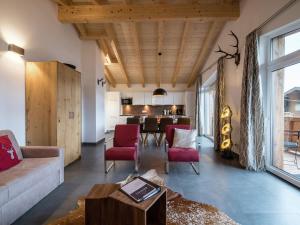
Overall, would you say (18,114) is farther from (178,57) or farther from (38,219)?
(178,57)

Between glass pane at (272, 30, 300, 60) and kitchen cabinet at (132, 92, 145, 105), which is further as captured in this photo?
kitchen cabinet at (132, 92, 145, 105)

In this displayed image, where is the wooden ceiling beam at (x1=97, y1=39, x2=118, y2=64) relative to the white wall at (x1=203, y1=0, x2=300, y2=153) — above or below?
above

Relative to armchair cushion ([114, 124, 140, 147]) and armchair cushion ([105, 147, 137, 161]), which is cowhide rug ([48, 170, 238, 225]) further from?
armchair cushion ([114, 124, 140, 147])

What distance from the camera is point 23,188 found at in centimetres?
247

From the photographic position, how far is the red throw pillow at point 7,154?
9.30 ft

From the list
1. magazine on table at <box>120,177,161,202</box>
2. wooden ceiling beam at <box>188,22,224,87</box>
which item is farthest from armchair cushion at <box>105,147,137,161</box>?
wooden ceiling beam at <box>188,22,224,87</box>

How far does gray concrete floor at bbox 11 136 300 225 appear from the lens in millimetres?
2521

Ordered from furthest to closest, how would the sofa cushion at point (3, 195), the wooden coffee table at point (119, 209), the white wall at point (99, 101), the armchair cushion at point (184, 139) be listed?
1. the white wall at point (99, 101)
2. the armchair cushion at point (184, 139)
3. the sofa cushion at point (3, 195)
4. the wooden coffee table at point (119, 209)

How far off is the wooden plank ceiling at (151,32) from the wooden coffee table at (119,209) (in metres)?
4.32

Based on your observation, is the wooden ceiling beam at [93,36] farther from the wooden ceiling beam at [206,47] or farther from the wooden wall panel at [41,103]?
the wooden ceiling beam at [206,47]

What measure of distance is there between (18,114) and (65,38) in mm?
2692

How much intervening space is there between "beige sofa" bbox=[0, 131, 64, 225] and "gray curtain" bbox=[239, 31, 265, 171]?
3.49 meters

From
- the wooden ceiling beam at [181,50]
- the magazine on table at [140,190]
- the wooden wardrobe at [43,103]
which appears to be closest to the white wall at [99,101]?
the wooden ceiling beam at [181,50]

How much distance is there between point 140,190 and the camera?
203 cm
